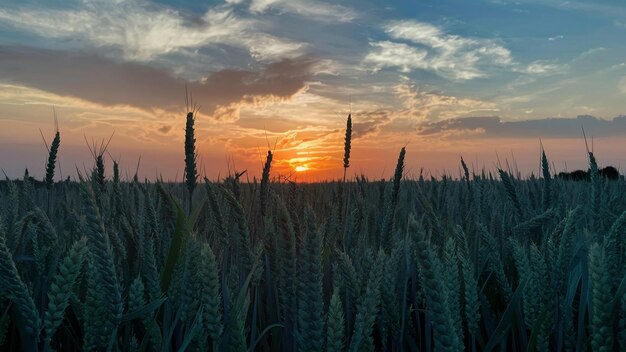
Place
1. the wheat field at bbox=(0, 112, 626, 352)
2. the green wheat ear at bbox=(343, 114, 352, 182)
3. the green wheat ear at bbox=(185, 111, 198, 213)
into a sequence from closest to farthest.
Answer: the wheat field at bbox=(0, 112, 626, 352), the green wheat ear at bbox=(185, 111, 198, 213), the green wheat ear at bbox=(343, 114, 352, 182)

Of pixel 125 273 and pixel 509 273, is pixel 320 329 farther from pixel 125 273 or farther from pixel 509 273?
pixel 509 273

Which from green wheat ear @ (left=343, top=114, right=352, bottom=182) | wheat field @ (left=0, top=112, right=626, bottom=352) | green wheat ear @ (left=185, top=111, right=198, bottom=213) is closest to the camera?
wheat field @ (left=0, top=112, right=626, bottom=352)

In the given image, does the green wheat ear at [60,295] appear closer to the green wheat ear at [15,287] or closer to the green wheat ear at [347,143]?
the green wheat ear at [15,287]

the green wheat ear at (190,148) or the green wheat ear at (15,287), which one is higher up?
the green wheat ear at (190,148)

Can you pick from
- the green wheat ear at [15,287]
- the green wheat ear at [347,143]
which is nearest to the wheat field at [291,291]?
the green wheat ear at [15,287]

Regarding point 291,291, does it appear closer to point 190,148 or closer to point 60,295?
point 60,295

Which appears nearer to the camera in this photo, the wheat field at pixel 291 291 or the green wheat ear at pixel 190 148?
the wheat field at pixel 291 291

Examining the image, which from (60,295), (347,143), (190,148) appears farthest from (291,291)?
(347,143)

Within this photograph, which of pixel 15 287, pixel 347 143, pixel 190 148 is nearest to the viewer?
pixel 15 287

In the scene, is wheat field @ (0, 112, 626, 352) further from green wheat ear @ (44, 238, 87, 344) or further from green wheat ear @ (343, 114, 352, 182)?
green wheat ear @ (343, 114, 352, 182)

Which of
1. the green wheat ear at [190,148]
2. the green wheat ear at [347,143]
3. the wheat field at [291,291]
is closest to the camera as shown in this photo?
the wheat field at [291,291]

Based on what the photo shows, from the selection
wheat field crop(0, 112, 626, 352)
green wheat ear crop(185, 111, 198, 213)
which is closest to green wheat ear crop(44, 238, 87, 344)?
wheat field crop(0, 112, 626, 352)

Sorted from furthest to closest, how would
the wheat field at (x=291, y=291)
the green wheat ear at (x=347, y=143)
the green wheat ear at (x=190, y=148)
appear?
the green wheat ear at (x=347, y=143) < the green wheat ear at (x=190, y=148) < the wheat field at (x=291, y=291)

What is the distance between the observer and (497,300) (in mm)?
2227
